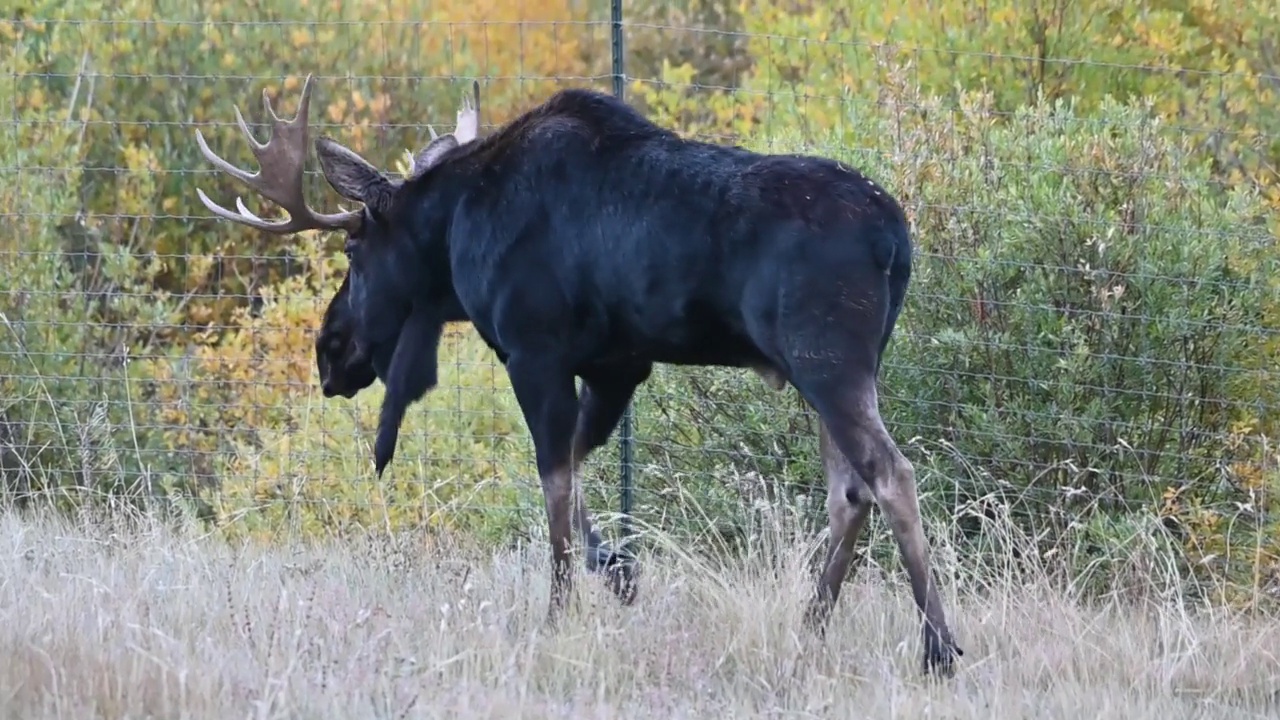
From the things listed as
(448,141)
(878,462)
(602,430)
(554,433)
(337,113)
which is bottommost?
(602,430)

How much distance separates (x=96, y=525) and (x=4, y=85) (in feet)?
14.4

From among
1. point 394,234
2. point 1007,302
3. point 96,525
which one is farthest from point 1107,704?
point 96,525

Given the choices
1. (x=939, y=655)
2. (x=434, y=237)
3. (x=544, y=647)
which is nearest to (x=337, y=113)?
(x=434, y=237)

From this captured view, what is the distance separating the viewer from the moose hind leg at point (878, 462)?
17.6 ft

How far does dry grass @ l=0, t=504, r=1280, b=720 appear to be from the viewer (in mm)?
4828

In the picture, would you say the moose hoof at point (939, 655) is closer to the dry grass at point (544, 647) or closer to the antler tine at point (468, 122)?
→ the dry grass at point (544, 647)

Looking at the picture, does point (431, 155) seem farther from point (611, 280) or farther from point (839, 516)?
point (839, 516)

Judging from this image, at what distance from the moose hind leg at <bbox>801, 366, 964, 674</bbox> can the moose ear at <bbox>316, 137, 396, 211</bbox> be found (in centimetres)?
212

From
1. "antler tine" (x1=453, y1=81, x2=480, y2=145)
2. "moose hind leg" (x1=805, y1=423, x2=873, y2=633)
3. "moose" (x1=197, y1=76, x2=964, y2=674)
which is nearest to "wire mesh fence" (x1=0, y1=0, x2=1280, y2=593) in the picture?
"antler tine" (x1=453, y1=81, x2=480, y2=145)

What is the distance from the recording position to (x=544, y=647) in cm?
546

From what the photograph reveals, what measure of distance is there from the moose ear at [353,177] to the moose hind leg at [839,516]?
199 cm

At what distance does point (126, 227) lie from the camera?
13.9 metres

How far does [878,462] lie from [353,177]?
256 centimetres

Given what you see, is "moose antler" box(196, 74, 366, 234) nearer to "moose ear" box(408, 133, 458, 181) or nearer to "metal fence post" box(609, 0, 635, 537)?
"moose ear" box(408, 133, 458, 181)
